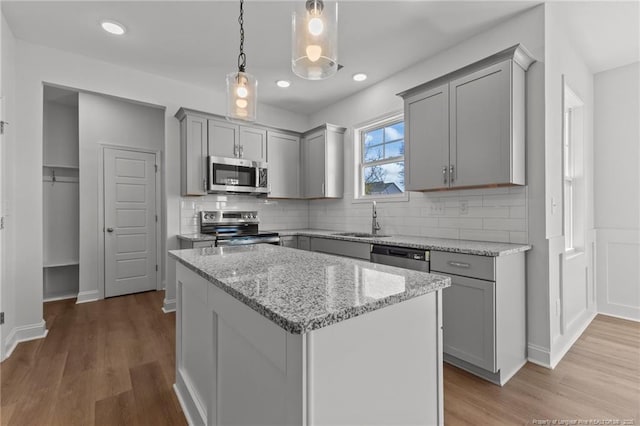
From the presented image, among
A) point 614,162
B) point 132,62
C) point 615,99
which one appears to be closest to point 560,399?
point 614,162

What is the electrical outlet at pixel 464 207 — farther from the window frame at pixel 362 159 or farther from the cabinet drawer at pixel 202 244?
the cabinet drawer at pixel 202 244

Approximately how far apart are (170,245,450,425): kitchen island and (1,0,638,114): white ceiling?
2091mm

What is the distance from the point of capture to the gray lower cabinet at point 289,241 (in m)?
3.76

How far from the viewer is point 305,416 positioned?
0.75 meters

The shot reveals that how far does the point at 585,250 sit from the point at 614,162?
1024mm

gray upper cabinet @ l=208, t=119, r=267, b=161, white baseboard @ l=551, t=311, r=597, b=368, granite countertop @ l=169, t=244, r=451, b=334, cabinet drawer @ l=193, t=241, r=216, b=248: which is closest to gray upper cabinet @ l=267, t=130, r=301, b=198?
gray upper cabinet @ l=208, t=119, r=267, b=161

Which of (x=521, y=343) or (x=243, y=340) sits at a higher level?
(x=243, y=340)

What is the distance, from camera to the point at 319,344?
774mm

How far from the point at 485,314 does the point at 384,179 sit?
A: 203 cm

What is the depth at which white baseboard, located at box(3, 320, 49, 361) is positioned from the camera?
2.53 meters

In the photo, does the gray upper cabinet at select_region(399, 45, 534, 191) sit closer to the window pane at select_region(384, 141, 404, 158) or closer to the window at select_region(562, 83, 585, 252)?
the window pane at select_region(384, 141, 404, 158)

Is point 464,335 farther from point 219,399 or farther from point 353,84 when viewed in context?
point 353,84

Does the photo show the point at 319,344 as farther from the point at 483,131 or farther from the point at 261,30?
the point at 261,30

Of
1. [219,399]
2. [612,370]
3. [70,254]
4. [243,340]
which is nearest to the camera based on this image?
[243,340]
